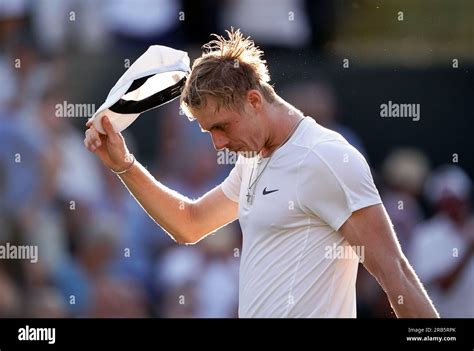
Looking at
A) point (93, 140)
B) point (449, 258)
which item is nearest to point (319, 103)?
point (449, 258)

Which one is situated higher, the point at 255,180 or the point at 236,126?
the point at 236,126

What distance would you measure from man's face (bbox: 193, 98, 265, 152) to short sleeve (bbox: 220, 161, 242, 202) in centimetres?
23

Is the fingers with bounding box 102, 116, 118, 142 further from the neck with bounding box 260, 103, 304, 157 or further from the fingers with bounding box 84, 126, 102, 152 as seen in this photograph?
the neck with bounding box 260, 103, 304, 157

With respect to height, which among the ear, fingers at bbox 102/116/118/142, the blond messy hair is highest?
the blond messy hair

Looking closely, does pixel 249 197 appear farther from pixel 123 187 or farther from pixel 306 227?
pixel 123 187

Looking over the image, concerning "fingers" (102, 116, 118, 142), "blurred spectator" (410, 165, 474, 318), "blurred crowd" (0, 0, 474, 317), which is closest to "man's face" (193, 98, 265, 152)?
"fingers" (102, 116, 118, 142)

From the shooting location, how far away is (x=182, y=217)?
353 centimetres

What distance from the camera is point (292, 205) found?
3.07m

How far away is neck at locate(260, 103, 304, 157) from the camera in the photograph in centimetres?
317

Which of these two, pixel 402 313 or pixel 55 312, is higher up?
pixel 402 313

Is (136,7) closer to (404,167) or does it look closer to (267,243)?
(404,167)

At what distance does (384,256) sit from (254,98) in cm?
60
